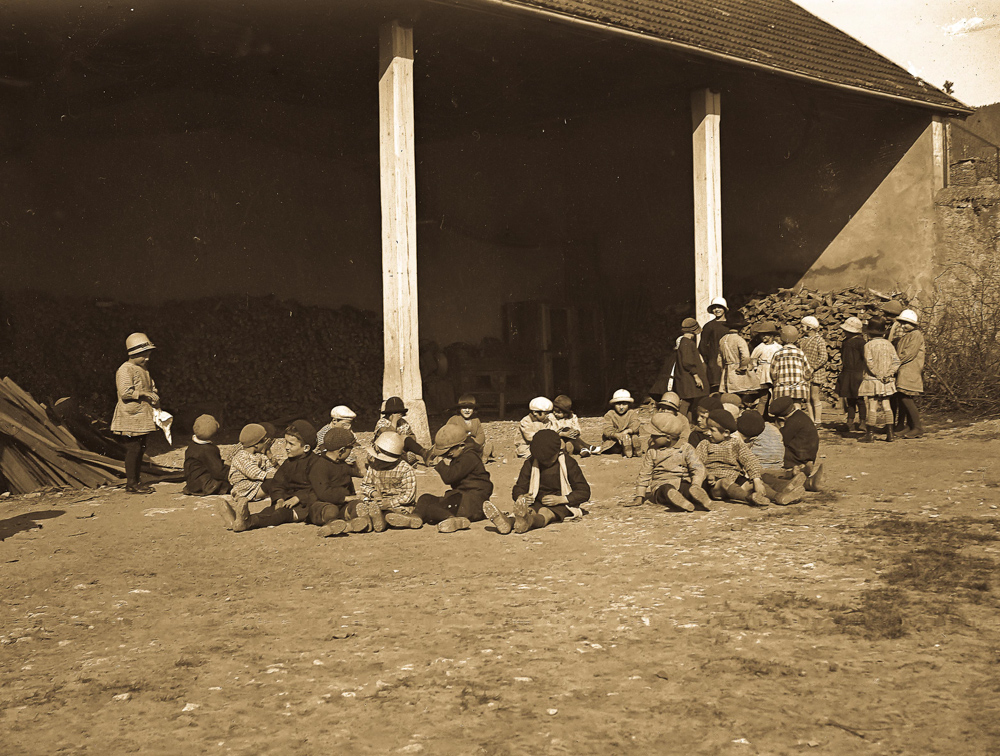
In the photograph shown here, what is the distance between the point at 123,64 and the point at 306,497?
7.90 metres

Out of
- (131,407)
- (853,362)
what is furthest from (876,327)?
(131,407)

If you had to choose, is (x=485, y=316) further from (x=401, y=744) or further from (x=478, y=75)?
(x=401, y=744)

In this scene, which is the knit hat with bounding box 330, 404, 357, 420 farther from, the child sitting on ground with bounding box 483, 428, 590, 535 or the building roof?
the building roof

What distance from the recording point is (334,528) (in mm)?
6383

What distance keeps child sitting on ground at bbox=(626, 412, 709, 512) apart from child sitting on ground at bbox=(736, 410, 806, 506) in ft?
1.44

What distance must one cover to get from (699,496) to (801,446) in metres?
1.18

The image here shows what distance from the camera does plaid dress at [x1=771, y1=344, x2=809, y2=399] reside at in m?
10.4

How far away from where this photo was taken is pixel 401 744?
3.05m

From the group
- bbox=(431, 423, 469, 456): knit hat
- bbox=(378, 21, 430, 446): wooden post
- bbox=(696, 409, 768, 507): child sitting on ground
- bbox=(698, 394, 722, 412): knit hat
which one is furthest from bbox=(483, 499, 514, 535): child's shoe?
bbox=(378, 21, 430, 446): wooden post

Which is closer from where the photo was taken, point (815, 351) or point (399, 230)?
point (399, 230)

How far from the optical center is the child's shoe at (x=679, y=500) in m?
6.72

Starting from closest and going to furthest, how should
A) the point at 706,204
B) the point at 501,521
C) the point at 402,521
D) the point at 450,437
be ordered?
the point at 501,521 < the point at 402,521 < the point at 450,437 < the point at 706,204

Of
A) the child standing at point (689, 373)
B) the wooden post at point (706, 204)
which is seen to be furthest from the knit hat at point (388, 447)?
the wooden post at point (706, 204)

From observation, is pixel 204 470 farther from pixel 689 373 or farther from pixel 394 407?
pixel 689 373
